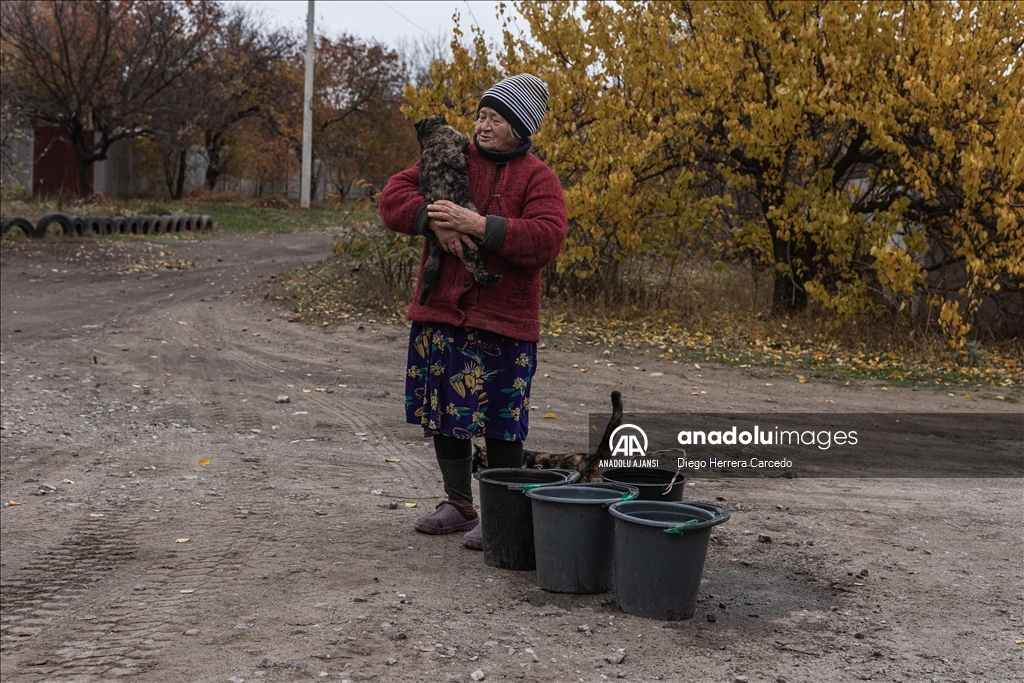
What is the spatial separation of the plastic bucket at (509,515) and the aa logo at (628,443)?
0.87 meters

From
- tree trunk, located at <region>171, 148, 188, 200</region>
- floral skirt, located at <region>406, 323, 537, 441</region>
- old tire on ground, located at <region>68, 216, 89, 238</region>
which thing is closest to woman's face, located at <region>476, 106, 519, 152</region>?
floral skirt, located at <region>406, 323, 537, 441</region>

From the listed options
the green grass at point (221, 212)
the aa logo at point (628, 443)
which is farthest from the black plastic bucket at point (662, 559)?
the green grass at point (221, 212)

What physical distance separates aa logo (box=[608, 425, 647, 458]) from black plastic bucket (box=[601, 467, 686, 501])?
0.63 metres

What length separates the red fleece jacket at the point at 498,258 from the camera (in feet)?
15.0

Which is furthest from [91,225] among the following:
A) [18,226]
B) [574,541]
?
[574,541]

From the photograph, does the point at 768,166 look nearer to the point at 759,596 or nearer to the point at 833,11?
the point at 833,11

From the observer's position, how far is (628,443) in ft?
20.6

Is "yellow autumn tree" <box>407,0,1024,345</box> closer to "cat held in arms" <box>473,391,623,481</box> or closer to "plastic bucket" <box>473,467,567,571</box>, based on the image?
"cat held in arms" <box>473,391,623,481</box>

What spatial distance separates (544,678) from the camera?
3.54m

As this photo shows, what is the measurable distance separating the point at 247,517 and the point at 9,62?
1128 inches

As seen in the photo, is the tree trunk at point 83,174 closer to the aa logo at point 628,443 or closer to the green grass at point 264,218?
the green grass at point 264,218

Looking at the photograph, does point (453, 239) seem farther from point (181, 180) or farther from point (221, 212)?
point (181, 180)

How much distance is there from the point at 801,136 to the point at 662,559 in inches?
371

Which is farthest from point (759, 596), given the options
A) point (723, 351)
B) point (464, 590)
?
point (723, 351)
